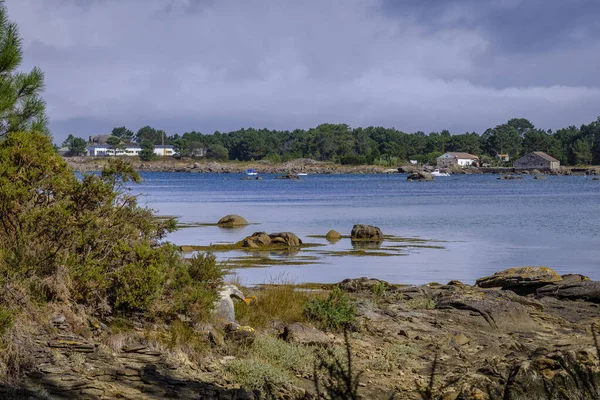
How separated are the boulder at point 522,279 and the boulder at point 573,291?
1.57 feet

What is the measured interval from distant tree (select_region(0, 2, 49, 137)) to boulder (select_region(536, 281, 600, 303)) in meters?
10.6

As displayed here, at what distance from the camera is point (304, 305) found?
13680 mm

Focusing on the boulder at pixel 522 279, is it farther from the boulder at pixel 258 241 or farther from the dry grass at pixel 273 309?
the boulder at pixel 258 241

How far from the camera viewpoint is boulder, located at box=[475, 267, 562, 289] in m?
18.5

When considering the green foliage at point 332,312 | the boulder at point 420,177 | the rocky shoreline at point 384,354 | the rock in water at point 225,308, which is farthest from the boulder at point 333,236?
the boulder at point 420,177

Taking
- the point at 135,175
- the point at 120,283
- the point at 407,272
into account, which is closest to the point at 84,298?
the point at 120,283

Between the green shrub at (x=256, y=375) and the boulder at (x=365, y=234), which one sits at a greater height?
the green shrub at (x=256, y=375)

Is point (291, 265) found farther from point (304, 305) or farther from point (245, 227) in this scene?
point (245, 227)

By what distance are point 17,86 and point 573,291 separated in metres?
11.6

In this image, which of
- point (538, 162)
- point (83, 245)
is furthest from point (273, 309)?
point (538, 162)

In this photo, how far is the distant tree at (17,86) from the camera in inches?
611

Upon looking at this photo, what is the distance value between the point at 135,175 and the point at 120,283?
223 centimetres

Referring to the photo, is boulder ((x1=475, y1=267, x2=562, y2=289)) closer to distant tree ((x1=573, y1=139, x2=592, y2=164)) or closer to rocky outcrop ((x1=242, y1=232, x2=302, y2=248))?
rocky outcrop ((x1=242, y1=232, x2=302, y2=248))

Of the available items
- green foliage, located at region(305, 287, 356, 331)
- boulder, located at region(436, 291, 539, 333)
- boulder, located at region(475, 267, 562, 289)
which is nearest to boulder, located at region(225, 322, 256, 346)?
green foliage, located at region(305, 287, 356, 331)
